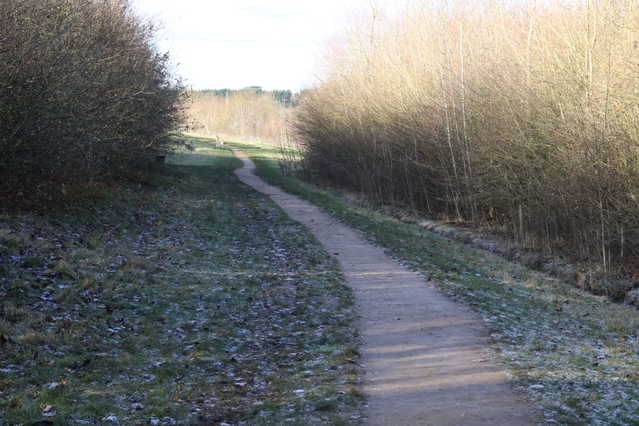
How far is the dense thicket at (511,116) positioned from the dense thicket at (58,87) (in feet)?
35.3

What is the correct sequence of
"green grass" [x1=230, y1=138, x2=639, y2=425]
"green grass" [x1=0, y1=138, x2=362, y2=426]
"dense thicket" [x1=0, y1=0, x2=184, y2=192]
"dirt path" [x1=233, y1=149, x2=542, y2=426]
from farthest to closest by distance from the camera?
"dense thicket" [x1=0, y1=0, x2=184, y2=192]
"green grass" [x1=230, y1=138, x2=639, y2=425]
"green grass" [x1=0, y1=138, x2=362, y2=426]
"dirt path" [x1=233, y1=149, x2=542, y2=426]

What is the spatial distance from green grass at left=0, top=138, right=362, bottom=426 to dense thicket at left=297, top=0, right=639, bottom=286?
6900 millimetres

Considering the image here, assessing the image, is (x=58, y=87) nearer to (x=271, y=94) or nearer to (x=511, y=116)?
(x=511, y=116)

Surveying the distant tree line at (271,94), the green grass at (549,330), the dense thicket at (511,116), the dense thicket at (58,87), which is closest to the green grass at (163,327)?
the dense thicket at (58,87)

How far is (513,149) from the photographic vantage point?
1745 cm

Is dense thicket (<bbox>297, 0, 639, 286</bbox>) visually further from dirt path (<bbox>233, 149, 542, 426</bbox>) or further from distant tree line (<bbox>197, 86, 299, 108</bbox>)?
distant tree line (<bbox>197, 86, 299, 108</bbox>)

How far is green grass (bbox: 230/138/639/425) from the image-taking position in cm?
586

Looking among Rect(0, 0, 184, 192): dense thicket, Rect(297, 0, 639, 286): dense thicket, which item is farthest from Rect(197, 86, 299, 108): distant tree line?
Rect(0, 0, 184, 192): dense thicket

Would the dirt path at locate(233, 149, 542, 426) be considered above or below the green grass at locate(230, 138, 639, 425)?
above

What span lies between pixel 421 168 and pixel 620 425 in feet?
63.2

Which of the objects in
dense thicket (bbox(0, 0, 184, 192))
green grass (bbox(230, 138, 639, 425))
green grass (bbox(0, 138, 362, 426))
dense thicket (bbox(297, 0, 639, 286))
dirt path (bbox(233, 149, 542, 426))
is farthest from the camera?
dense thicket (bbox(297, 0, 639, 286))

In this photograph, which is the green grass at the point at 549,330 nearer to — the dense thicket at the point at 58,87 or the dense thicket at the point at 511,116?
the dense thicket at the point at 511,116

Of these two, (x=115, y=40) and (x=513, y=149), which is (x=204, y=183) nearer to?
(x=115, y=40)

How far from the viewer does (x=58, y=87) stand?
37.0ft
